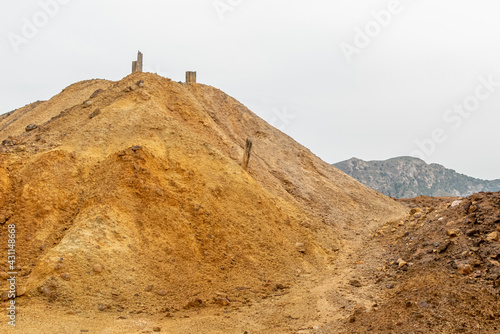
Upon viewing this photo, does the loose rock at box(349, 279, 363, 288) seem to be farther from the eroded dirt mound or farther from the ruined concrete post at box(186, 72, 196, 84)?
the ruined concrete post at box(186, 72, 196, 84)

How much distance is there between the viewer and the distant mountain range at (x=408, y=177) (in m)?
77.5

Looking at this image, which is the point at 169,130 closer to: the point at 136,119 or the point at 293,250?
the point at 136,119

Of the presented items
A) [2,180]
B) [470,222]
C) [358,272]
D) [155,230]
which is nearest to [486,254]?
[470,222]

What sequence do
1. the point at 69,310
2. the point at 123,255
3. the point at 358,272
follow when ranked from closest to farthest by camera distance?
the point at 69,310, the point at 123,255, the point at 358,272

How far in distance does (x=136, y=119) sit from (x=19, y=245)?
6.41 m

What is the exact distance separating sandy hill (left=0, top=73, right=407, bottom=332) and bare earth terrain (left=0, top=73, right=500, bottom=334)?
0.14 ft

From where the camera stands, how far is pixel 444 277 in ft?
26.1

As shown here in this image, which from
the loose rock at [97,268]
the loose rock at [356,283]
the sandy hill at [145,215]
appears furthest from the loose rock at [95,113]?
the loose rock at [356,283]

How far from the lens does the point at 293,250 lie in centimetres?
1286

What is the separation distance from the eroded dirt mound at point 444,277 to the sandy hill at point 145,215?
3.03 m

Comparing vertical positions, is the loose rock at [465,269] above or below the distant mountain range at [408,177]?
below

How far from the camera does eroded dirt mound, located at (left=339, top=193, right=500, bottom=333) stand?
6.27 meters

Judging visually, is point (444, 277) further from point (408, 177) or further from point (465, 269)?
point (408, 177)

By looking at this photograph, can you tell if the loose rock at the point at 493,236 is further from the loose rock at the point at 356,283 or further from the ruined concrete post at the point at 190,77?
the ruined concrete post at the point at 190,77
